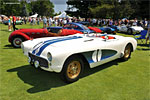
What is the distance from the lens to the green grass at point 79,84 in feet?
9.41

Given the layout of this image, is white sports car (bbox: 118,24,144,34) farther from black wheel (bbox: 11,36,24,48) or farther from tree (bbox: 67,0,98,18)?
tree (bbox: 67,0,98,18)

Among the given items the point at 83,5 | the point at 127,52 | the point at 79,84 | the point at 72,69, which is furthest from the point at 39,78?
the point at 83,5

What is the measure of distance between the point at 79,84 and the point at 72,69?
432 mm

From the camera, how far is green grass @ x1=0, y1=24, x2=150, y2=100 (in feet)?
9.41

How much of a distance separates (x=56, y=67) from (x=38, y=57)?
63 cm

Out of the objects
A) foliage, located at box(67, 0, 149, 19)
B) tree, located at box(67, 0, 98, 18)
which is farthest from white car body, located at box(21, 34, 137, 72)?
tree, located at box(67, 0, 98, 18)

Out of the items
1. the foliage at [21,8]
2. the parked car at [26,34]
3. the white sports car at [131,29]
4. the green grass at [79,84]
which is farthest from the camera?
the foliage at [21,8]

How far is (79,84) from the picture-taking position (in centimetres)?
338

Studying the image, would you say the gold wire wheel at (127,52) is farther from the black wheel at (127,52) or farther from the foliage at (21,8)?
the foliage at (21,8)

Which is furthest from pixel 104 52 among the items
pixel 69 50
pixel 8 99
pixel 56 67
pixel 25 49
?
pixel 8 99

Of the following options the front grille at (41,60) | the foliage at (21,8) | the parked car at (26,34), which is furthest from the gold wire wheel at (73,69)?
the foliage at (21,8)

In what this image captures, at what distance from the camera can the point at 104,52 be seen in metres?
4.05

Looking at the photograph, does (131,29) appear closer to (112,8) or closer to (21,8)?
(112,8)

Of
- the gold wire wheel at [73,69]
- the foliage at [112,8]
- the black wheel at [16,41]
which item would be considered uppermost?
the foliage at [112,8]
